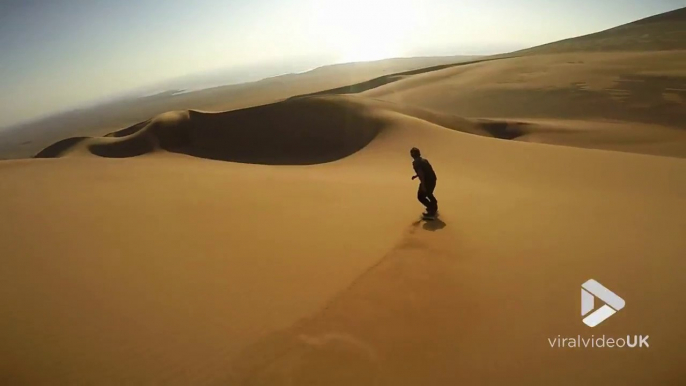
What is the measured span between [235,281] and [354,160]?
29.7 ft

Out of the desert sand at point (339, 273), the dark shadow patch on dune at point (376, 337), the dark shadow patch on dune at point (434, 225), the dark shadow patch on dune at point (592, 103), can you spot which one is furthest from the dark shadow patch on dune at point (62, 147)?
the dark shadow patch on dune at point (376, 337)

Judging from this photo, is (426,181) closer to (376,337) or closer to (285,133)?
(376,337)

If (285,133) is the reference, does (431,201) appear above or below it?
above

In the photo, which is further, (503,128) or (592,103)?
(592,103)

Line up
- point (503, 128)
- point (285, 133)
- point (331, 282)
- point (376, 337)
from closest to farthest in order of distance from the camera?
point (376, 337) → point (331, 282) → point (285, 133) → point (503, 128)

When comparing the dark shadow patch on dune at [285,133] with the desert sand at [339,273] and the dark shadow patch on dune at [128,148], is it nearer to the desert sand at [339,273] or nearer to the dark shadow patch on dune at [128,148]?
the dark shadow patch on dune at [128,148]

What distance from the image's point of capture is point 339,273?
4.31 metres

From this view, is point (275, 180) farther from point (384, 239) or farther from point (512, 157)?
point (512, 157)

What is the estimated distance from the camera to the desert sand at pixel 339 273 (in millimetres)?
2992

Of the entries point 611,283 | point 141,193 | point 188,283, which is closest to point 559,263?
point 611,283

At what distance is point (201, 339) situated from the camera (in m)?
3.29

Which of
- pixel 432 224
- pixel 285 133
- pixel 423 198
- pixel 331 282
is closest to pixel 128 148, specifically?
pixel 285 133

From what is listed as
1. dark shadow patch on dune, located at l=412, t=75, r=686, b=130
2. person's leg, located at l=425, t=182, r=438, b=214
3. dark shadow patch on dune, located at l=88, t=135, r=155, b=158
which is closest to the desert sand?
person's leg, located at l=425, t=182, r=438, b=214

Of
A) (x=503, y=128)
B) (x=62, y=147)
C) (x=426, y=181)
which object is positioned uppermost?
(x=426, y=181)
